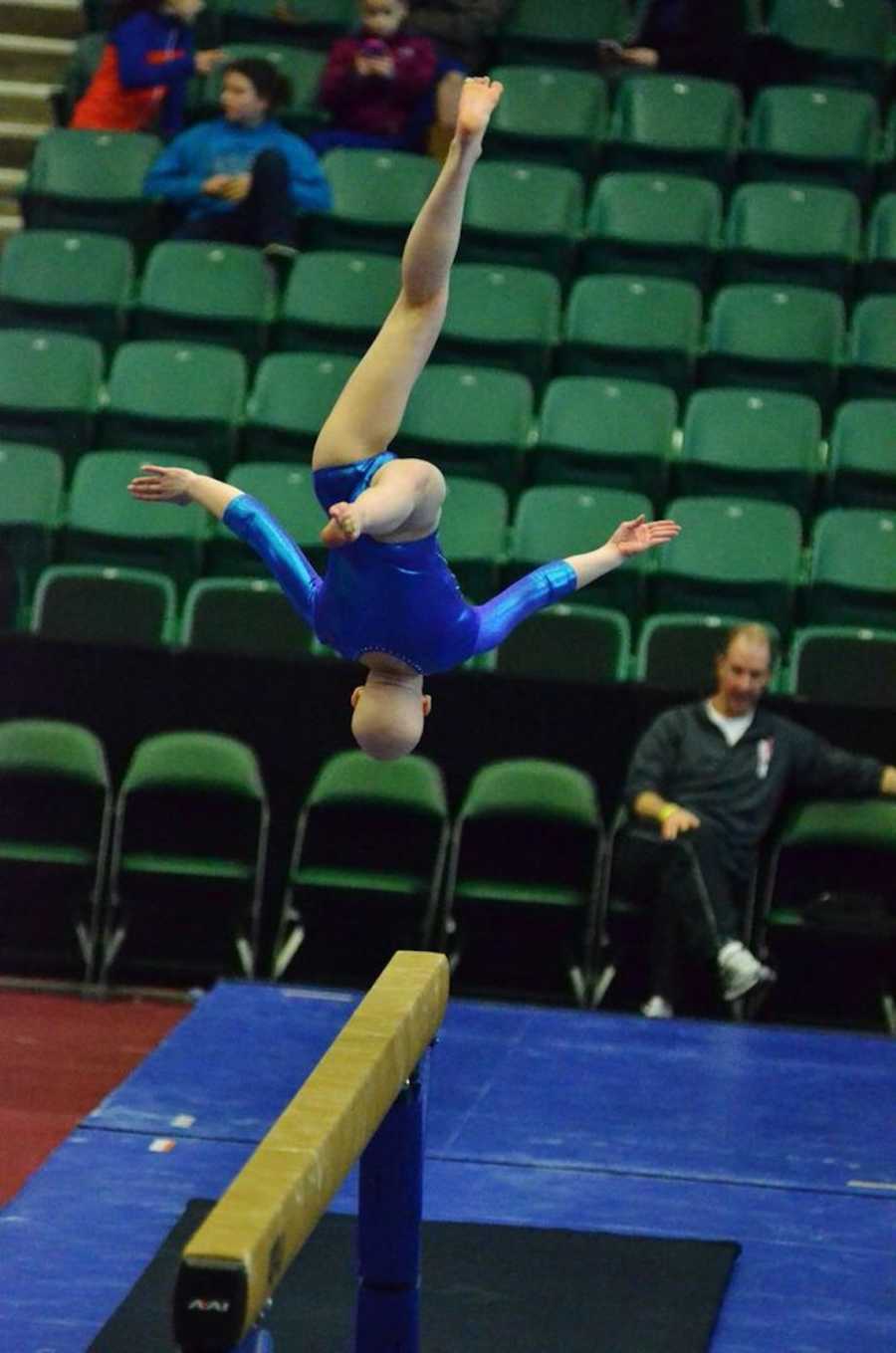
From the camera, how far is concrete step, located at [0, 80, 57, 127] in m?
12.7

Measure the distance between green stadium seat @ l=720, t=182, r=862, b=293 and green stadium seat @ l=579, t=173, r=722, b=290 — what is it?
12 centimetres

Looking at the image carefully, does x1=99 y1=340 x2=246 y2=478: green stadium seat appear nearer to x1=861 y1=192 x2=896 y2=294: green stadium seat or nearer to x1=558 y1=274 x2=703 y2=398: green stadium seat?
x1=558 y1=274 x2=703 y2=398: green stadium seat

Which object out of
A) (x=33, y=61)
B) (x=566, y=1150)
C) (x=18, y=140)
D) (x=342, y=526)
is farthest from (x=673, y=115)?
(x=342, y=526)

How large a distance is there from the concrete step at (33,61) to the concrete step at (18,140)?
33 cm

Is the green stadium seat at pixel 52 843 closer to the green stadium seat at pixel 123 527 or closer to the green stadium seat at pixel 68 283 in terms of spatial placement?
the green stadium seat at pixel 123 527

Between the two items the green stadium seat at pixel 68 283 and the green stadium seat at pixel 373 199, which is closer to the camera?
the green stadium seat at pixel 68 283

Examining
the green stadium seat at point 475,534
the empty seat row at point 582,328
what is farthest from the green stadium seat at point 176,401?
the green stadium seat at point 475,534

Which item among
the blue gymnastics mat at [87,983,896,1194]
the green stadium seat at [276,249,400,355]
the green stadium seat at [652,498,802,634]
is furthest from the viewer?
the green stadium seat at [276,249,400,355]

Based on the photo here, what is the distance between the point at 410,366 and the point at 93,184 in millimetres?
6385

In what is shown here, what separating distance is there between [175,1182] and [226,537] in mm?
3492

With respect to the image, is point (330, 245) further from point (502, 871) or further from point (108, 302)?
point (502, 871)

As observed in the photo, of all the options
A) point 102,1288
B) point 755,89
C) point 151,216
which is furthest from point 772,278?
point 102,1288

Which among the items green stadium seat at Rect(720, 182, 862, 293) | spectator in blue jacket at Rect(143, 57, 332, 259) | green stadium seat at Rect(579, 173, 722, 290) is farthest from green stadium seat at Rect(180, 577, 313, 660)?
green stadium seat at Rect(720, 182, 862, 293)

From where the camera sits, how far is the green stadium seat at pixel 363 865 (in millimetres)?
8633
